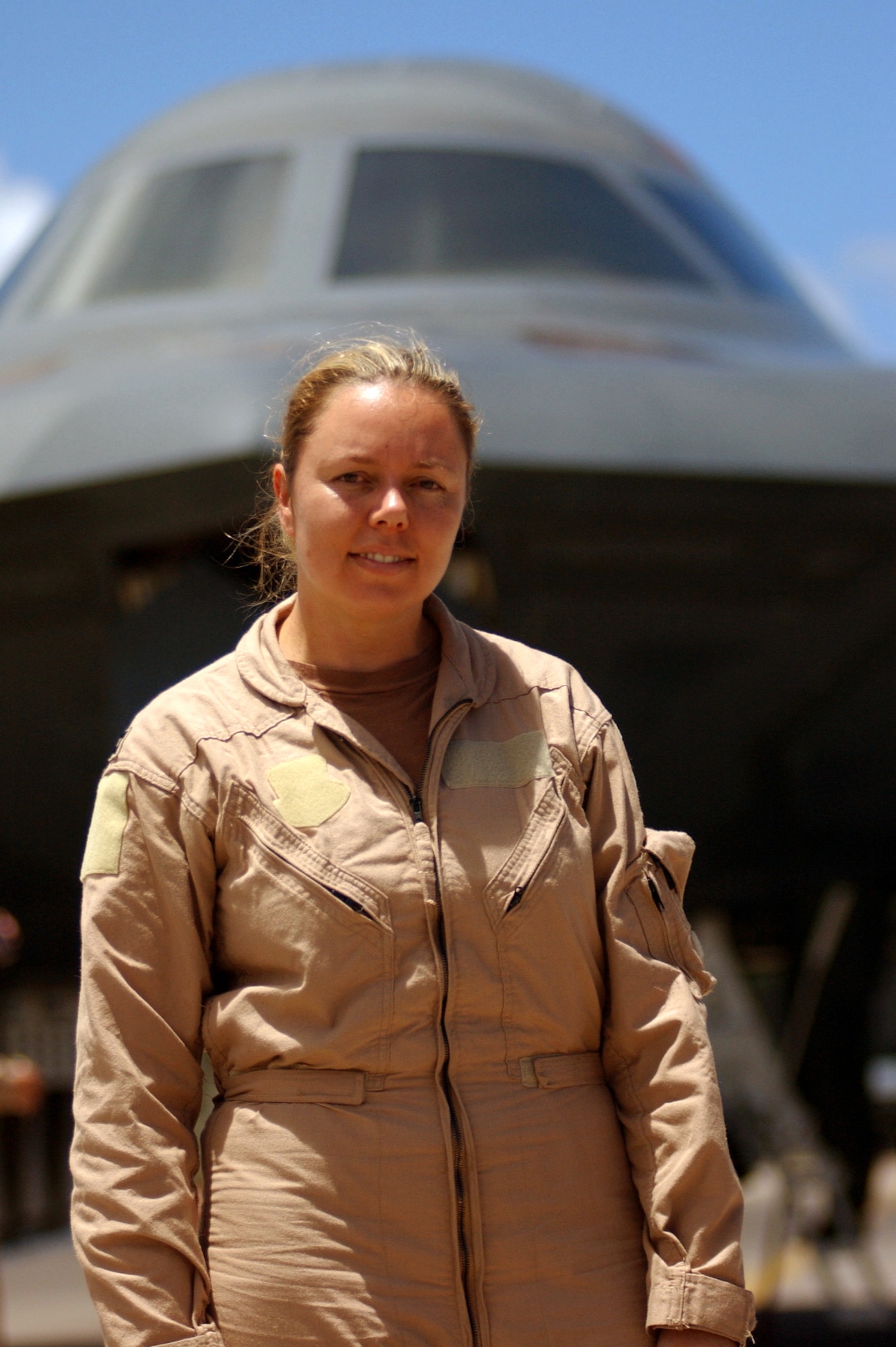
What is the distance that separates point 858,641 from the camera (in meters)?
5.17

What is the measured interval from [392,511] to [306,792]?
0.34m

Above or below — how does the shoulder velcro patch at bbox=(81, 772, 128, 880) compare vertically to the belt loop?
above

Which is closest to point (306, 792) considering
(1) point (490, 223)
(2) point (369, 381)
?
(2) point (369, 381)

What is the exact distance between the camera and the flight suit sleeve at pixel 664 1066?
5.42 feet

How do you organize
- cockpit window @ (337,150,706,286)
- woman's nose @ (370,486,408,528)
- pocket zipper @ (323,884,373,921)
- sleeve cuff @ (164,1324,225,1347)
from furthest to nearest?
cockpit window @ (337,150,706,286) < woman's nose @ (370,486,408,528) < pocket zipper @ (323,884,373,921) < sleeve cuff @ (164,1324,225,1347)

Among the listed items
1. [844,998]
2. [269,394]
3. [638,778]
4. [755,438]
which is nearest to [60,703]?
[269,394]

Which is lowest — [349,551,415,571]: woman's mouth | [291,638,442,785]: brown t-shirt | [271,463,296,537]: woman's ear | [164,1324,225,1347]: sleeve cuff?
[164,1324,225,1347]: sleeve cuff

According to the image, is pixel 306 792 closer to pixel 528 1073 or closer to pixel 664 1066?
pixel 528 1073

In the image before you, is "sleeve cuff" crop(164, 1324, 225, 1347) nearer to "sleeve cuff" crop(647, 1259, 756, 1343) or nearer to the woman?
the woman

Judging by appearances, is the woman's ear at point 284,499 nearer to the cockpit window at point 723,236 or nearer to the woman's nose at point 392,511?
the woman's nose at point 392,511

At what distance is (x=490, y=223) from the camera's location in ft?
20.1

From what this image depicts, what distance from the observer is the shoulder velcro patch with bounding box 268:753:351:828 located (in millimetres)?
1730

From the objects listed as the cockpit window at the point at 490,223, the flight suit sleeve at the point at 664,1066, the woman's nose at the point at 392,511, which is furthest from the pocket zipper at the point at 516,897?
the cockpit window at the point at 490,223

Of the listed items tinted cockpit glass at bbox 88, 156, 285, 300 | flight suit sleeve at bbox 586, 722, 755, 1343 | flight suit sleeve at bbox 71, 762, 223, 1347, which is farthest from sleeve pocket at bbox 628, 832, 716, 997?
tinted cockpit glass at bbox 88, 156, 285, 300
